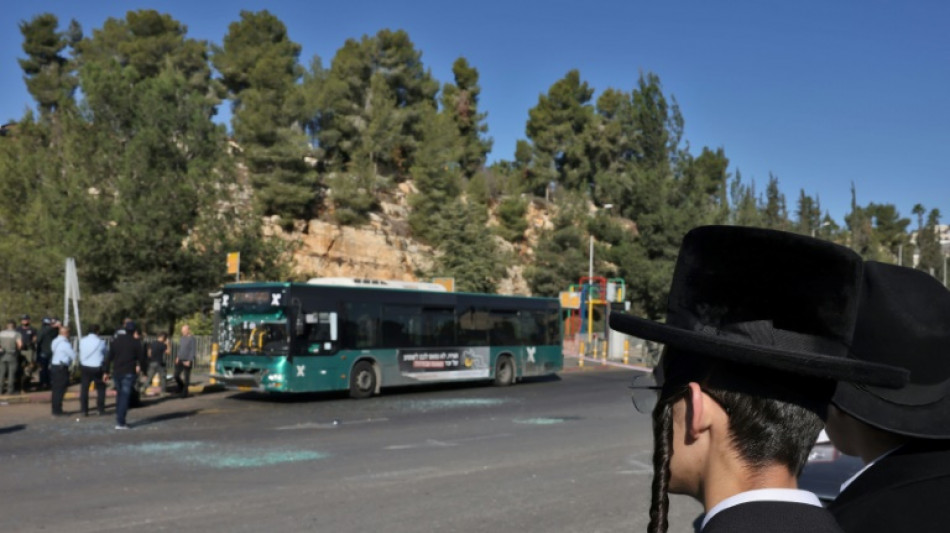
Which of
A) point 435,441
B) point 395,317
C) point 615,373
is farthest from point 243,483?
point 615,373

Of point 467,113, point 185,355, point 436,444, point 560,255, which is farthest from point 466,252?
point 436,444

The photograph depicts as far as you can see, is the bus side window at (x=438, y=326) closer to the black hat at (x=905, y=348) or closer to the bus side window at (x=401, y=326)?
the bus side window at (x=401, y=326)

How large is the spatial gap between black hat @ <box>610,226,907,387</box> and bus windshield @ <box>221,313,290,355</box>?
20007mm

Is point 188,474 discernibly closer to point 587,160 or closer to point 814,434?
point 814,434

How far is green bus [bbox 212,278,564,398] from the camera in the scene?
842 inches

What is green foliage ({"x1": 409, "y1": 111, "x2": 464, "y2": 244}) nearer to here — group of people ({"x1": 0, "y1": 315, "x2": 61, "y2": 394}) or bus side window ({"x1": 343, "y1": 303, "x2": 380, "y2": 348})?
bus side window ({"x1": 343, "y1": 303, "x2": 380, "y2": 348})

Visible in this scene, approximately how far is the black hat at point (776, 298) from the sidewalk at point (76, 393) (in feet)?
66.6

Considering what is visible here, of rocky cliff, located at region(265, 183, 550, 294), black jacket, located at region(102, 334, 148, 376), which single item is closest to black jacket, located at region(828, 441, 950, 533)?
black jacket, located at region(102, 334, 148, 376)

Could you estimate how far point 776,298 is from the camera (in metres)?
1.79

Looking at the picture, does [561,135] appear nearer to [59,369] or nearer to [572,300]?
[572,300]

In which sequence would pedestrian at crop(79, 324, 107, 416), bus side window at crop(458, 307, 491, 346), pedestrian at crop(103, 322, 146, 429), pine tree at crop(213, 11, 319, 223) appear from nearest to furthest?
1. pedestrian at crop(103, 322, 146, 429)
2. pedestrian at crop(79, 324, 107, 416)
3. bus side window at crop(458, 307, 491, 346)
4. pine tree at crop(213, 11, 319, 223)

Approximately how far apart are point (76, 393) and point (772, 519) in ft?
74.4

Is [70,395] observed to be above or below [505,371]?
below

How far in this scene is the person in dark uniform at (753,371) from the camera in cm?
171
